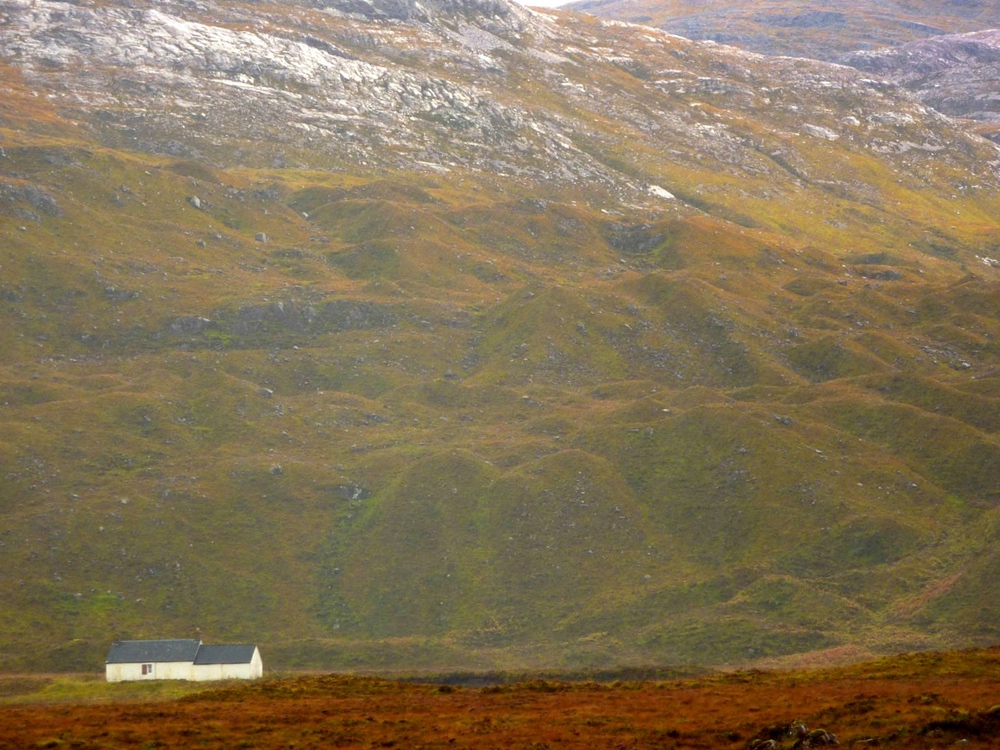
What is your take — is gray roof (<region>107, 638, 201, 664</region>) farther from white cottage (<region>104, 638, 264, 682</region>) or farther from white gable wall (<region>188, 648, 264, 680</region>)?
white gable wall (<region>188, 648, 264, 680</region>)

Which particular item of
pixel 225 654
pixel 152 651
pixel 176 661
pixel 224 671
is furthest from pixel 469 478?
pixel 152 651

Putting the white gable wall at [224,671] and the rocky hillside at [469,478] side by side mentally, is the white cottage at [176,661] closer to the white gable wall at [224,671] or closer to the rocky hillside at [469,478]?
the white gable wall at [224,671]

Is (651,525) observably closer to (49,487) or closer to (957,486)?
(957,486)

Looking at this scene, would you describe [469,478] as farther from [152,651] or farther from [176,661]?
[152,651]

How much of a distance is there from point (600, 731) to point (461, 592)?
224 ft

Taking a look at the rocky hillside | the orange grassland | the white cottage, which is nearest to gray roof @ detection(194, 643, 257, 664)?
the white cottage

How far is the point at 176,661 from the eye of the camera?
314 feet

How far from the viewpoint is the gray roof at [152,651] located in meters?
95.8

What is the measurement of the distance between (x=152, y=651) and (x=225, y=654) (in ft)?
19.6

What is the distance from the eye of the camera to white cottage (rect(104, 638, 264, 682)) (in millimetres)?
95500

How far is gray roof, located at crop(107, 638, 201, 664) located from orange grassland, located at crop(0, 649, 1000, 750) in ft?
36.5

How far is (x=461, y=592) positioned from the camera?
126875 millimetres

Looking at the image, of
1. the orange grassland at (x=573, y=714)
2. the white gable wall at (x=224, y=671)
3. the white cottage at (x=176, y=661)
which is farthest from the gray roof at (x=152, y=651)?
the orange grassland at (x=573, y=714)

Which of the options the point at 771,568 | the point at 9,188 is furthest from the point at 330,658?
the point at 9,188
